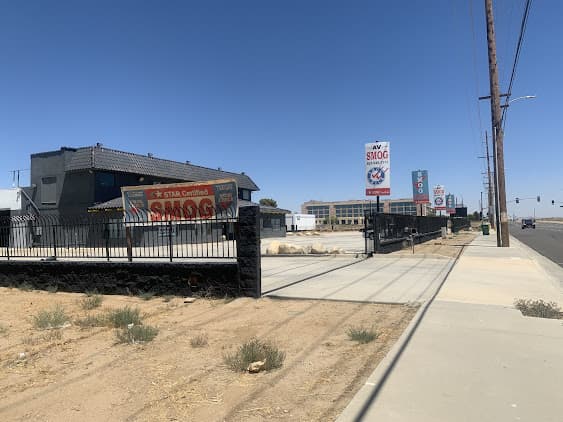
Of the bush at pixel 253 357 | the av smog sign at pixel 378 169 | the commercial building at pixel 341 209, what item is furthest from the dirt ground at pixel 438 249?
the commercial building at pixel 341 209

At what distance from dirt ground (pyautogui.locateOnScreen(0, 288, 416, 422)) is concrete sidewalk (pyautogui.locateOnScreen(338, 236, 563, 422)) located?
0.34 meters

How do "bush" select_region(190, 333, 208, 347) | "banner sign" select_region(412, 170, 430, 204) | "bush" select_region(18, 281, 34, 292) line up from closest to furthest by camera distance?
"bush" select_region(190, 333, 208, 347)
"bush" select_region(18, 281, 34, 292)
"banner sign" select_region(412, 170, 430, 204)

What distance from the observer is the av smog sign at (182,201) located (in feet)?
39.5

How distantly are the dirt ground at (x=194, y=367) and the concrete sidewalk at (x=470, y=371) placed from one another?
1.11 feet

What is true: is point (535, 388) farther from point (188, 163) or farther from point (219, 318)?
point (188, 163)

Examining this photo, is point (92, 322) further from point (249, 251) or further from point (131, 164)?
point (131, 164)

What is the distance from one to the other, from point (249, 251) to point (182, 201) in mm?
3006

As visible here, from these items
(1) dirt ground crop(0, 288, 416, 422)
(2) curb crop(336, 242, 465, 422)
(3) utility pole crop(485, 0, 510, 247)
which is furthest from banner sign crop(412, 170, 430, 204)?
(2) curb crop(336, 242, 465, 422)

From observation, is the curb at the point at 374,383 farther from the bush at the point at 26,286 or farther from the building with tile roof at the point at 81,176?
the building with tile roof at the point at 81,176

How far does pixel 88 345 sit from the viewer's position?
7.09 meters

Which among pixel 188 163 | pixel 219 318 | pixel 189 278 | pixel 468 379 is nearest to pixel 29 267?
pixel 189 278

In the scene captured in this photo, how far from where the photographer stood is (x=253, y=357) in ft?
19.2

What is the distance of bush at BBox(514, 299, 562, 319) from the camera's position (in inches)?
323

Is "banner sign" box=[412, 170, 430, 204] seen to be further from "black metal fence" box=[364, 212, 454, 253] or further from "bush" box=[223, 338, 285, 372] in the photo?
"bush" box=[223, 338, 285, 372]
